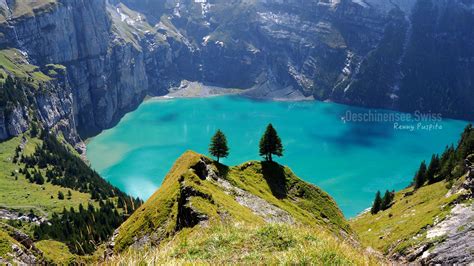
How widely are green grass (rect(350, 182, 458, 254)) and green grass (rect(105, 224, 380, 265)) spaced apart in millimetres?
40657

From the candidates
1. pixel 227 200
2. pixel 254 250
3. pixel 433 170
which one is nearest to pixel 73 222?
pixel 227 200

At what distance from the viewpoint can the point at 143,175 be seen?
18325 cm

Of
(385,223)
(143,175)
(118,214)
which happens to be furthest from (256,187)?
(143,175)

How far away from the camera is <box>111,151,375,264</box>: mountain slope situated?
13101 mm

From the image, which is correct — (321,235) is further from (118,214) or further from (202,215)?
(118,214)

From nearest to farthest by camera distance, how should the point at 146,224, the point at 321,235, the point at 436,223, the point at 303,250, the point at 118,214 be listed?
the point at 303,250, the point at 321,235, the point at 146,224, the point at 436,223, the point at 118,214

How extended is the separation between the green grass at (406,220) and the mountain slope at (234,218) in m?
7.75

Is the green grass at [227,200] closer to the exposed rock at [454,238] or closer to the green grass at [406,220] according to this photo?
the green grass at [406,220]

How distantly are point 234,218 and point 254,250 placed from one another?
22.1m

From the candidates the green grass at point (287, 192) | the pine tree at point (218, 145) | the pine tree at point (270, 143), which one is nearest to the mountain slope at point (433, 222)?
the green grass at point (287, 192)

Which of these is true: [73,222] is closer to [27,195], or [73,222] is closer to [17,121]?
[27,195]

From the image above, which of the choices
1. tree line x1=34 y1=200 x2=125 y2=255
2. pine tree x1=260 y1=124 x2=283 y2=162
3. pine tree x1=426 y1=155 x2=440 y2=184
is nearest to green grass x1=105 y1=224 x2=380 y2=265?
pine tree x1=260 y1=124 x2=283 y2=162

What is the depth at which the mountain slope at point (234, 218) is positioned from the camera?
43.0 feet

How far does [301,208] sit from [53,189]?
108067 millimetres
